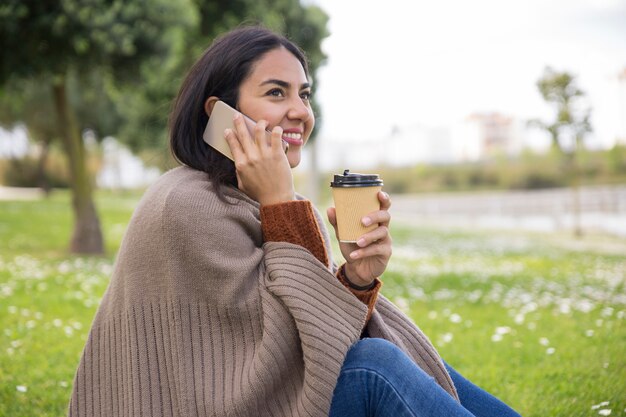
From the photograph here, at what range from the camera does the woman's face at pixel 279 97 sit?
2.00 metres

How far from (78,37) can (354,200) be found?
725cm

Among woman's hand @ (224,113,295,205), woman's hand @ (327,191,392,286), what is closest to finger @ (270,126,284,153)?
woman's hand @ (224,113,295,205)

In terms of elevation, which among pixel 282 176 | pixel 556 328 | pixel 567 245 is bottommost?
pixel 567 245

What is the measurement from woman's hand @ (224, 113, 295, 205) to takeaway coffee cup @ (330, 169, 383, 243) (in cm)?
16

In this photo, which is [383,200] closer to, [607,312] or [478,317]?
[478,317]

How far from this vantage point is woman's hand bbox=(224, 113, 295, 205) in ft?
5.99

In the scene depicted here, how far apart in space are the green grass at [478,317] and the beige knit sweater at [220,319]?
192cm

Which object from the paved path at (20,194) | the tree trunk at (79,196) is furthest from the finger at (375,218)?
the paved path at (20,194)

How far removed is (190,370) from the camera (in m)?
1.69

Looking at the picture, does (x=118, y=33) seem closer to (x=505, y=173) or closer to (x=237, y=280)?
(x=237, y=280)

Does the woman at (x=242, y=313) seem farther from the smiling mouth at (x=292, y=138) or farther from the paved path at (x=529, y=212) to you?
the paved path at (x=529, y=212)

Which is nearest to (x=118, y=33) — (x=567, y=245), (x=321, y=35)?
(x=321, y=35)

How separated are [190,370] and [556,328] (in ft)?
15.0

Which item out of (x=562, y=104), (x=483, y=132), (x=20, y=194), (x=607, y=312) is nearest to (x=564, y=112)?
(x=562, y=104)
